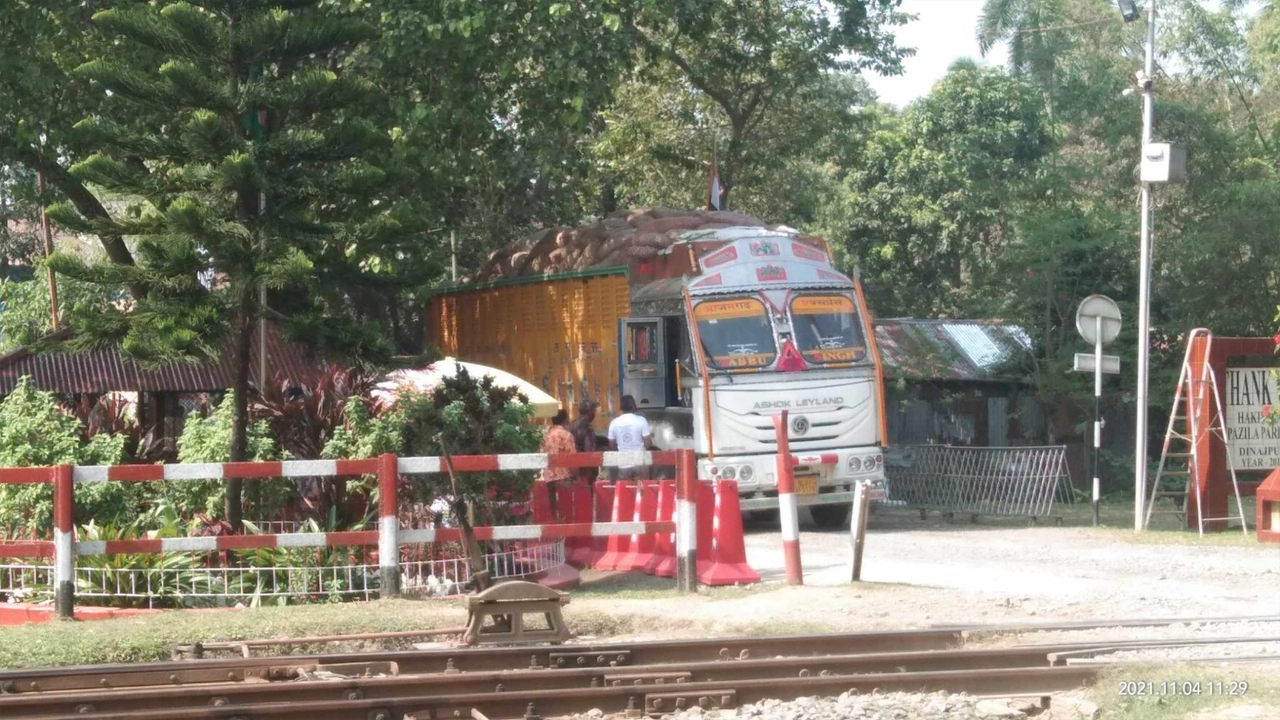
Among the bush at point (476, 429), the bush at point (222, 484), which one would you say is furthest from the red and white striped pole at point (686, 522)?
the bush at point (222, 484)

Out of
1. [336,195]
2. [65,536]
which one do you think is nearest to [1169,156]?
[336,195]

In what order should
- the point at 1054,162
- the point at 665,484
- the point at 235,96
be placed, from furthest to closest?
the point at 1054,162 < the point at 665,484 < the point at 235,96

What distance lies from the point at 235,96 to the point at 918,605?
7.38 m

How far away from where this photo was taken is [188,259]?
12.8m

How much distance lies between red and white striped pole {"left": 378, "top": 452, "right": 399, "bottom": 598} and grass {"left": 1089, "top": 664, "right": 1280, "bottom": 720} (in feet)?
19.0

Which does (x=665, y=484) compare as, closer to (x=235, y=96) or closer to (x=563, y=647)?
(x=563, y=647)

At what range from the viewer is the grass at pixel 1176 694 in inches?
305

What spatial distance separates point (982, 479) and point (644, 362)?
19.9 feet

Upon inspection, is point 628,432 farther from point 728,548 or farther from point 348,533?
point 348,533

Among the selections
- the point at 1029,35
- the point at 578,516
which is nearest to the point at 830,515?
the point at 578,516

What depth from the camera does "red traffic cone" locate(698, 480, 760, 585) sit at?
13352 millimetres

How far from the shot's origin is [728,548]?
1355cm

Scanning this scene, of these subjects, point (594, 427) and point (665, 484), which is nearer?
point (665, 484)

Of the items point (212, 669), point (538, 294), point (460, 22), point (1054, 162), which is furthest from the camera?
point (1054, 162)
